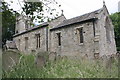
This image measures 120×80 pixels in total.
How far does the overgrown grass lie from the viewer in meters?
4.02

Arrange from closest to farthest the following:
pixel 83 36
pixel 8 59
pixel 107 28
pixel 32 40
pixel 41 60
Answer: pixel 8 59, pixel 41 60, pixel 83 36, pixel 107 28, pixel 32 40

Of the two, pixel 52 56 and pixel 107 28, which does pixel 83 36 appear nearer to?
pixel 107 28

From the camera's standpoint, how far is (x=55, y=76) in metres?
4.31

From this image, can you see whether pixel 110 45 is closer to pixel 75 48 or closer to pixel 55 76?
pixel 75 48

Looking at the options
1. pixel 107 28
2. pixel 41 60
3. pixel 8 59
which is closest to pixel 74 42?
pixel 107 28

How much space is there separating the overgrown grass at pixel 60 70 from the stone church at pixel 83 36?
881 cm

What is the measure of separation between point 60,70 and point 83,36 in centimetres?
1202

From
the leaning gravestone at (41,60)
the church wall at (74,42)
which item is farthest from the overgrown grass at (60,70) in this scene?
the church wall at (74,42)

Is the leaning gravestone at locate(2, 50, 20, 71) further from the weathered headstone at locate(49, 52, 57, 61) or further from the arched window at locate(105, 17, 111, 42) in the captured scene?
the arched window at locate(105, 17, 111, 42)

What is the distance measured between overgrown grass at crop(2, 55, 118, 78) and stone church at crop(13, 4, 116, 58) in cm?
881

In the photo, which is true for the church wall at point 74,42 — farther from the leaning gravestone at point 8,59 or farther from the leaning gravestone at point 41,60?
the leaning gravestone at point 8,59

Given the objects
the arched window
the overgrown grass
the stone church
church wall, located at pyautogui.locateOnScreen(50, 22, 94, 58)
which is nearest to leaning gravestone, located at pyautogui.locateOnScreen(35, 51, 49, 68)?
the overgrown grass

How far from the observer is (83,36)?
1641 cm

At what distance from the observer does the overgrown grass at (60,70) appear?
13.2 ft
